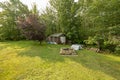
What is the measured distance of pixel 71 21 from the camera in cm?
2583

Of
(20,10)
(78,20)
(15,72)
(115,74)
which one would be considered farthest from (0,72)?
(20,10)

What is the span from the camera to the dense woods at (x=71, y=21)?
580 inches

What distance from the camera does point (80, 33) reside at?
1005 inches

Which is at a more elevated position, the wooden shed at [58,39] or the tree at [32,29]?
the tree at [32,29]

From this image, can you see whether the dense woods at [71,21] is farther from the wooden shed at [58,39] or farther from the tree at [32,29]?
the wooden shed at [58,39]

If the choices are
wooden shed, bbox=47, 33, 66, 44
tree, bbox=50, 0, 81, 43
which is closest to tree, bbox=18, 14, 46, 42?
wooden shed, bbox=47, 33, 66, 44

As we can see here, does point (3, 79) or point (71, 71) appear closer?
point (3, 79)

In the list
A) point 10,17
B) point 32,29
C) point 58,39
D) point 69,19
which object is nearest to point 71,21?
point 69,19

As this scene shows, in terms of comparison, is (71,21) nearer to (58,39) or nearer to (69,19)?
(69,19)

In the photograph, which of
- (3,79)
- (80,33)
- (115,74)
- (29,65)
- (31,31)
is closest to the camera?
(3,79)

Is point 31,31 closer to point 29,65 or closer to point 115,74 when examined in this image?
→ point 29,65

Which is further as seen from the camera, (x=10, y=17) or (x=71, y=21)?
(x=10, y=17)

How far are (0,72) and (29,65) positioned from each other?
2.20 metres

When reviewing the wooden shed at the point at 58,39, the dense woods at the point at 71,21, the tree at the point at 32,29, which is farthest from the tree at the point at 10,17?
the tree at the point at 32,29
